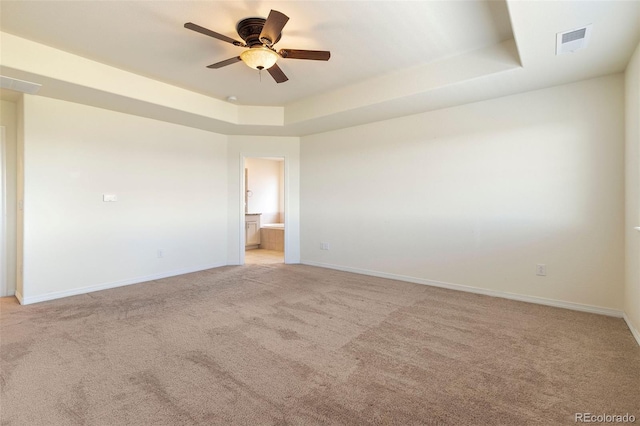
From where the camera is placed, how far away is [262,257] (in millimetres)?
6715

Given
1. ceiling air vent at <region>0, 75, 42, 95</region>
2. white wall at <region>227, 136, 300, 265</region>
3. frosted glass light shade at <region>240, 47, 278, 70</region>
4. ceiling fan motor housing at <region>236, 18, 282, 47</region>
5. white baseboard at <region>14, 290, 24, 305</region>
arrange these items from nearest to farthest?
ceiling fan motor housing at <region>236, 18, 282, 47</region>, frosted glass light shade at <region>240, 47, 278, 70</region>, ceiling air vent at <region>0, 75, 42, 95</region>, white baseboard at <region>14, 290, 24, 305</region>, white wall at <region>227, 136, 300, 265</region>

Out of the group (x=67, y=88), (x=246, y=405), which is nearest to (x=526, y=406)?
(x=246, y=405)

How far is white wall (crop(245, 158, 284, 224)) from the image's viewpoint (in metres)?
8.49

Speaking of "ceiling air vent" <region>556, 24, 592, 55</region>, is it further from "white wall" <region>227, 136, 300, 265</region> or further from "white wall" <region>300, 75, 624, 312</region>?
"white wall" <region>227, 136, 300, 265</region>

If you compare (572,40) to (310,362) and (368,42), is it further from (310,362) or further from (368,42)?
(310,362)

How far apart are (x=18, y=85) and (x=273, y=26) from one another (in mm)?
3044

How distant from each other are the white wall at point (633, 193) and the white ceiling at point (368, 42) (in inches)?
10.1

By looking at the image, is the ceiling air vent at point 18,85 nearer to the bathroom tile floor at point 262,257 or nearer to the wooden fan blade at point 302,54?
the wooden fan blade at point 302,54

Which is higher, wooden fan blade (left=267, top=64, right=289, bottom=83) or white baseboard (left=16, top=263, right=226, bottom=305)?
wooden fan blade (left=267, top=64, right=289, bottom=83)

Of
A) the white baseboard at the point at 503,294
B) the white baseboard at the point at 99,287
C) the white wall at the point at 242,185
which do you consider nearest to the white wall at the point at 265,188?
the white wall at the point at 242,185

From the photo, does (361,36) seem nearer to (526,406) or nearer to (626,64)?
(626,64)

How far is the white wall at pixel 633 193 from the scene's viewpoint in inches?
102

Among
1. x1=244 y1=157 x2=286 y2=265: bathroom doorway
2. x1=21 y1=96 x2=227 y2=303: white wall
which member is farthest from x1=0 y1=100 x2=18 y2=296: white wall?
x1=244 y1=157 x2=286 y2=265: bathroom doorway

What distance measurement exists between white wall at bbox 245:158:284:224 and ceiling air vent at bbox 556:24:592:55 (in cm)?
694
